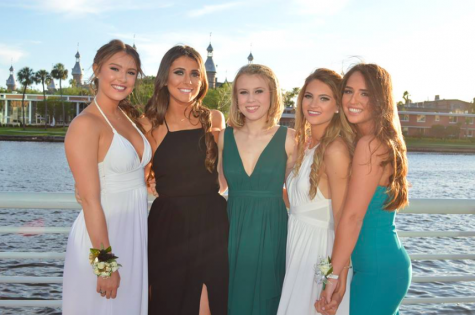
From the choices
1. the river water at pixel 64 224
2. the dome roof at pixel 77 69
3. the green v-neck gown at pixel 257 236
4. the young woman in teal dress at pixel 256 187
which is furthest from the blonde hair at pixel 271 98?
the dome roof at pixel 77 69

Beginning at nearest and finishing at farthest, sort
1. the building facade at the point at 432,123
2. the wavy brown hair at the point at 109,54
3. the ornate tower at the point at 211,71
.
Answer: the wavy brown hair at the point at 109,54, the building facade at the point at 432,123, the ornate tower at the point at 211,71

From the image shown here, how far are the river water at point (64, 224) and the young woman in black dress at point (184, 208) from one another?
2048 millimetres

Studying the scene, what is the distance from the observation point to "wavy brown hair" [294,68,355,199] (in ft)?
9.14

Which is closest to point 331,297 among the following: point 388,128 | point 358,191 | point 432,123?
point 358,191

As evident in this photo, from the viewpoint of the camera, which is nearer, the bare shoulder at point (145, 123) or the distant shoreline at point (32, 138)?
the bare shoulder at point (145, 123)

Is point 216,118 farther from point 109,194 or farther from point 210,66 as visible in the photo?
point 210,66

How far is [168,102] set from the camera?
11.3 ft

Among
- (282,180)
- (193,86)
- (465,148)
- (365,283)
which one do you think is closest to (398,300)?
(365,283)

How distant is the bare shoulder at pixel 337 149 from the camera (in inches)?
106

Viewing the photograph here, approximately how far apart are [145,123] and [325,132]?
51.4 inches

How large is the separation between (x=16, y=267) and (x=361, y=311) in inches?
425

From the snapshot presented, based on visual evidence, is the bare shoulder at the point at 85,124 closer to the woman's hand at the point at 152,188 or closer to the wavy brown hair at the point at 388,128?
the woman's hand at the point at 152,188

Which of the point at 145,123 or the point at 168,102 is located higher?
the point at 168,102

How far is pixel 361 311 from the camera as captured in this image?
2.52 meters
